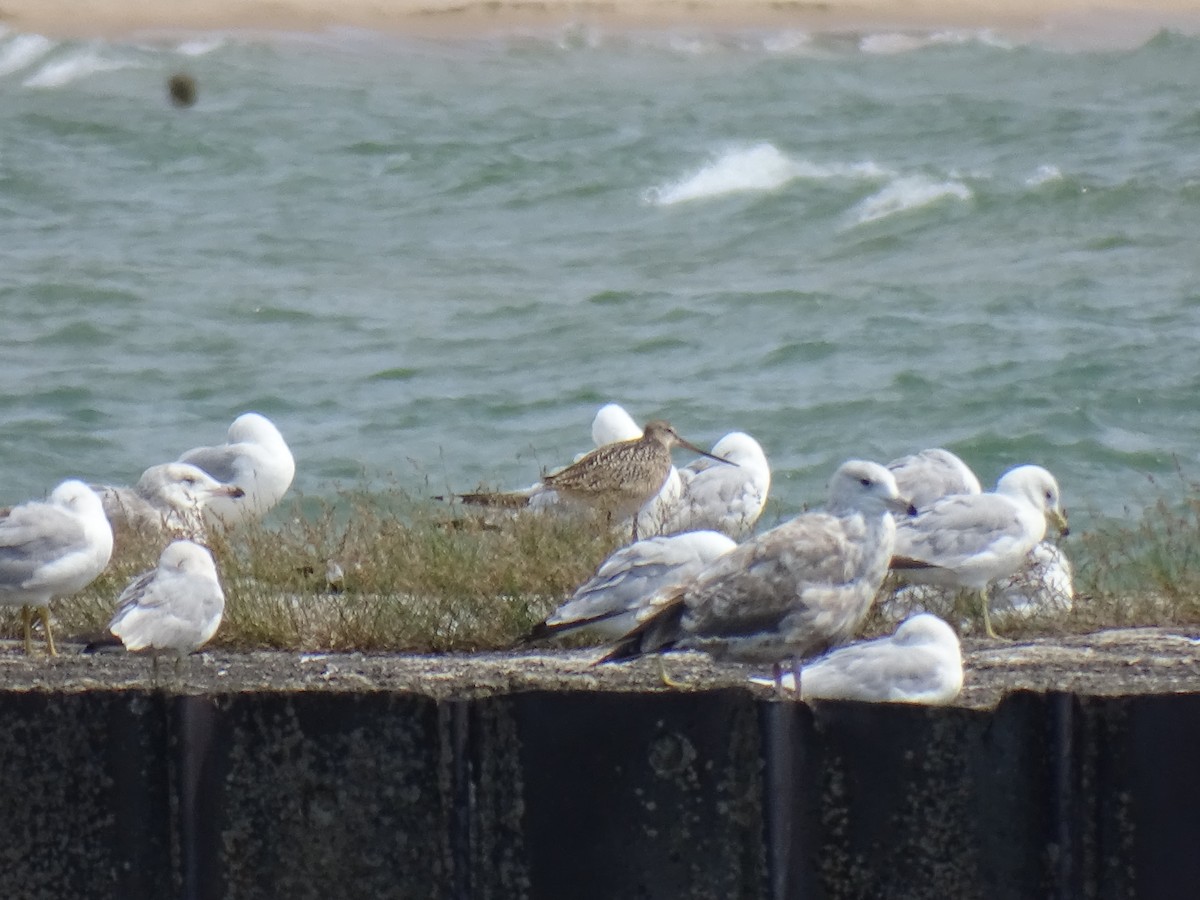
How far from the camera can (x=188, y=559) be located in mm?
7086

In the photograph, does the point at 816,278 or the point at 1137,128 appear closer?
the point at 816,278

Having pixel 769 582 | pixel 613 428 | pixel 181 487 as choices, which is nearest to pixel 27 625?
pixel 769 582

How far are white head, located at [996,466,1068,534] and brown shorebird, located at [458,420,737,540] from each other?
1974 millimetres

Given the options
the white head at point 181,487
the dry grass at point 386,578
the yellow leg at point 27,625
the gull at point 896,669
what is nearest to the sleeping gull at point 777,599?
the gull at point 896,669

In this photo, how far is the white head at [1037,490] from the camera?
9336 millimetres

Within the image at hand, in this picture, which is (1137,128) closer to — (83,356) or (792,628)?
(83,356)

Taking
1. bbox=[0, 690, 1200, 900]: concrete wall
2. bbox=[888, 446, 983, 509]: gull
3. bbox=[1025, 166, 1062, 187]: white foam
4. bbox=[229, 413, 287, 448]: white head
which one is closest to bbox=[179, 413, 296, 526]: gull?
bbox=[229, 413, 287, 448]: white head

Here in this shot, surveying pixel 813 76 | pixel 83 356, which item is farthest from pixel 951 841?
pixel 813 76

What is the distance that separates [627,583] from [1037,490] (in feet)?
10.5

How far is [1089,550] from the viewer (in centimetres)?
901

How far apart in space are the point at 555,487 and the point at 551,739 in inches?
254

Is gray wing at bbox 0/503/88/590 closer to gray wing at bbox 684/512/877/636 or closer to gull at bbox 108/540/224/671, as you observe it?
gull at bbox 108/540/224/671

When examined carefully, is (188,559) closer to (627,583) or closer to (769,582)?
(627,583)

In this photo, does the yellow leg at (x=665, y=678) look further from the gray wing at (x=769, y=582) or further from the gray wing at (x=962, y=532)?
the gray wing at (x=962, y=532)
